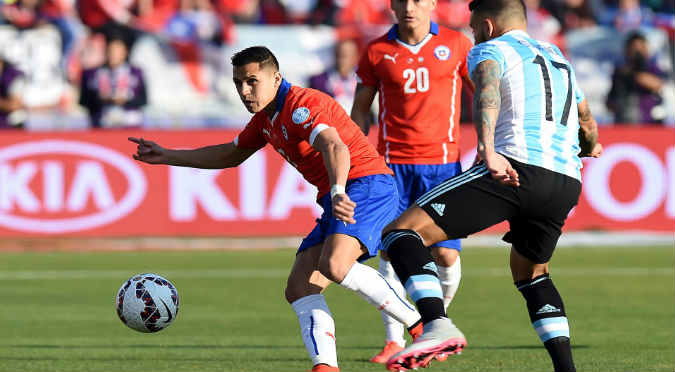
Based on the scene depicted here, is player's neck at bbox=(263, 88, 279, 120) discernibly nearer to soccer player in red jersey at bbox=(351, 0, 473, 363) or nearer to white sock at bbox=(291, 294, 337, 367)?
white sock at bbox=(291, 294, 337, 367)

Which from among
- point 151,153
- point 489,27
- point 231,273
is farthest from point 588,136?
point 231,273

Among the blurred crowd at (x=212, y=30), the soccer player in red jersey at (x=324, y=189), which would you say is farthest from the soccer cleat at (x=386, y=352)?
the blurred crowd at (x=212, y=30)

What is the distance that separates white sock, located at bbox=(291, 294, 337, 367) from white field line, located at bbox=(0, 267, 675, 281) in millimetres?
6722

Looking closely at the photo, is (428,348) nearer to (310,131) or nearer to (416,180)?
(310,131)

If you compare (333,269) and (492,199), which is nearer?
(492,199)

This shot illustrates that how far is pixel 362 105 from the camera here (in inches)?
327

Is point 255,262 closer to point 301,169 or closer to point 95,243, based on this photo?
point 95,243

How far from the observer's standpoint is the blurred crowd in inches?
662

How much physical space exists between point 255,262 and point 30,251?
339 cm

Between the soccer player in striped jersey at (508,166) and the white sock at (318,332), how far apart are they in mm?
618

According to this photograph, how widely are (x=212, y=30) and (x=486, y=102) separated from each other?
13.4m

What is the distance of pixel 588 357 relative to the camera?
780 cm

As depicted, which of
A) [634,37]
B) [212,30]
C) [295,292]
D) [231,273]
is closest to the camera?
[295,292]

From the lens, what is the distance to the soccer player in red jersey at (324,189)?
6223 mm
